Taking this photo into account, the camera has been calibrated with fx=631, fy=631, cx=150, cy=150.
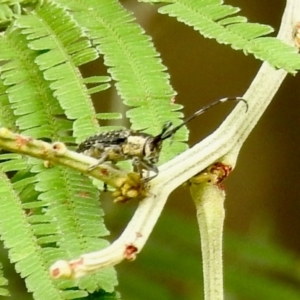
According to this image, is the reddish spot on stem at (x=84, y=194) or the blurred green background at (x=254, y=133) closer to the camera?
the reddish spot on stem at (x=84, y=194)

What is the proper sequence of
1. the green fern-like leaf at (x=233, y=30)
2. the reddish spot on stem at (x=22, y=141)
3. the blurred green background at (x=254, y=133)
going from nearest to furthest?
the reddish spot on stem at (x=22, y=141), the green fern-like leaf at (x=233, y=30), the blurred green background at (x=254, y=133)

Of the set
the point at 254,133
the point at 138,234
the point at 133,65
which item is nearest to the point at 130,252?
the point at 138,234

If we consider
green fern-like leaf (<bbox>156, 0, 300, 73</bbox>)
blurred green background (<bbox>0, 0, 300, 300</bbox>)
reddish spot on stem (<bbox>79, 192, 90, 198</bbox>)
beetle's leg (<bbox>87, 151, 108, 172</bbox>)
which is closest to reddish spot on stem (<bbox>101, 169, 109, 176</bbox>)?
beetle's leg (<bbox>87, 151, 108, 172</bbox>)

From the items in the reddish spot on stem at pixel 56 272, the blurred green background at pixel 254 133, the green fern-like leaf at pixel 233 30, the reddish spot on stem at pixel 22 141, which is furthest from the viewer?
the blurred green background at pixel 254 133

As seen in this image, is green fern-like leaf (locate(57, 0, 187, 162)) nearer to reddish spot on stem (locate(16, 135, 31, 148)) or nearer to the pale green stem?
the pale green stem

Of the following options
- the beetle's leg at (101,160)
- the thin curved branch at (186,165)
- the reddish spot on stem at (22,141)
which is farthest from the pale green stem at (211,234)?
the reddish spot on stem at (22,141)

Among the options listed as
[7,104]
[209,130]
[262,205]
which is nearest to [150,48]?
[7,104]

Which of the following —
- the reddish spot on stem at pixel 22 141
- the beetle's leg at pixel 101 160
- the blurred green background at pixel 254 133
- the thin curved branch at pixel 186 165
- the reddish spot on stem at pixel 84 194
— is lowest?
the blurred green background at pixel 254 133

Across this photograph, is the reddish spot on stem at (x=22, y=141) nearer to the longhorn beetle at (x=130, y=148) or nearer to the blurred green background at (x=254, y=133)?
the longhorn beetle at (x=130, y=148)

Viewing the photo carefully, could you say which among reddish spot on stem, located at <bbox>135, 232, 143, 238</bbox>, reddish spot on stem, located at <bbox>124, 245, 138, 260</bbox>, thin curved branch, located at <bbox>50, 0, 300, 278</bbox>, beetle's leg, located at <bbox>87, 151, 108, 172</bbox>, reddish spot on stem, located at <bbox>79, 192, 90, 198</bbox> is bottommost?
reddish spot on stem, located at <bbox>79, 192, 90, 198</bbox>

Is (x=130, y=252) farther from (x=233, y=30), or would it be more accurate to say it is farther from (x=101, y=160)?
(x=233, y=30)

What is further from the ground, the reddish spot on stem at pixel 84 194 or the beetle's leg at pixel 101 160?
the beetle's leg at pixel 101 160
